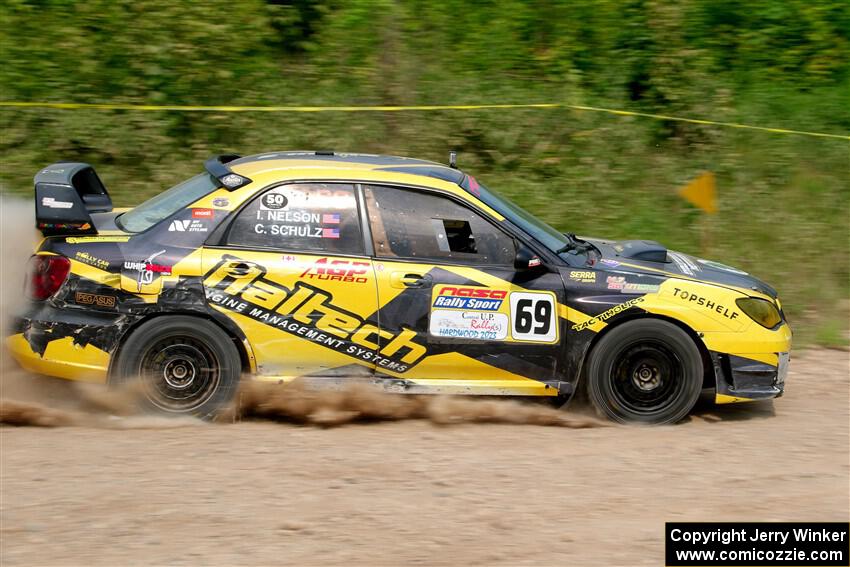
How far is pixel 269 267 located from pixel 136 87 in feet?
21.0

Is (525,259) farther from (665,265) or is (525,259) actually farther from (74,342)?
(74,342)

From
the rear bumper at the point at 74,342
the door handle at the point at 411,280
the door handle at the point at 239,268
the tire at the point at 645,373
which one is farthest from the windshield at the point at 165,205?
the tire at the point at 645,373

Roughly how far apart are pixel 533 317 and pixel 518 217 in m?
0.74

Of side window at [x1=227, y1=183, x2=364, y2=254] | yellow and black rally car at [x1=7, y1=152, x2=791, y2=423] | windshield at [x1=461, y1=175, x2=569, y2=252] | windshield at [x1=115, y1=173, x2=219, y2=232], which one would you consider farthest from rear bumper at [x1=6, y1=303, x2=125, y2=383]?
windshield at [x1=461, y1=175, x2=569, y2=252]

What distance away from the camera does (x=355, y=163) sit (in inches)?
279

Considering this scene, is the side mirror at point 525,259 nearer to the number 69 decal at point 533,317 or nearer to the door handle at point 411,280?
the number 69 decal at point 533,317

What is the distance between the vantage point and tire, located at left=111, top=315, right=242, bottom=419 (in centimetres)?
658

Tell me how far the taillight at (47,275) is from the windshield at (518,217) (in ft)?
8.76

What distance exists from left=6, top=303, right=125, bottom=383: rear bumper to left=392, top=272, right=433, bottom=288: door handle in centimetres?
177

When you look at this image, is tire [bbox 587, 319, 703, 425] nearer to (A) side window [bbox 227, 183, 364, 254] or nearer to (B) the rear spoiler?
(A) side window [bbox 227, 183, 364, 254]

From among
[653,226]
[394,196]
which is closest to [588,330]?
[394,196]

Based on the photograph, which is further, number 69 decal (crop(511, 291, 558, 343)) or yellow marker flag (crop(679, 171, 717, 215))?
yellow marker flag (crop(679, 171, 717, 215))

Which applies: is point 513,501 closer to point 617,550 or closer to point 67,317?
point 617,550

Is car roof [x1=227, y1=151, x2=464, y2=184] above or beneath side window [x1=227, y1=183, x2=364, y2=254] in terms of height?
above
